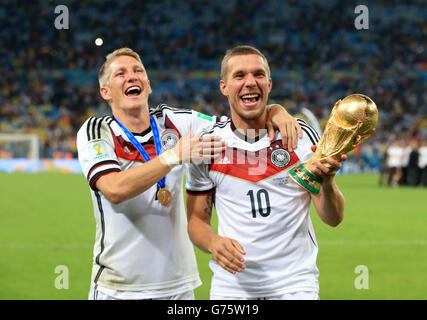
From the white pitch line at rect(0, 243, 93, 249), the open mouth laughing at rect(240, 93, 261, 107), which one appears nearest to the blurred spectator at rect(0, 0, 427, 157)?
the white pitch line at rect(0, 243, 93, 249)

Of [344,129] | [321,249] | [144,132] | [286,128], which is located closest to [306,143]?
[286,128]

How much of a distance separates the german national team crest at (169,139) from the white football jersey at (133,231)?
0.10 m

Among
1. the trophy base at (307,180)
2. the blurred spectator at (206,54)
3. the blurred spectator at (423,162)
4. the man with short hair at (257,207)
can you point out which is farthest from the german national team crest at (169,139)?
the blurred spectator at (206,54)

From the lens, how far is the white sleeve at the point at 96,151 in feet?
10.2

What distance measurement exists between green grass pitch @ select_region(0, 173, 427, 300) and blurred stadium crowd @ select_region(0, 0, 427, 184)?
18.0 m

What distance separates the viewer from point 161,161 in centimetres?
279

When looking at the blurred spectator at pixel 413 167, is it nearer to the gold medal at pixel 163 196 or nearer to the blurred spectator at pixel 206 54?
the blurred spectator at pixel 206 54

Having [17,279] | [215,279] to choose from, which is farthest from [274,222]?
[17,279]

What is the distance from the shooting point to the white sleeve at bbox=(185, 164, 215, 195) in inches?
122

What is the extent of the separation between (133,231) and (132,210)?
0.12 metres

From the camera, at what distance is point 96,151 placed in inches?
125

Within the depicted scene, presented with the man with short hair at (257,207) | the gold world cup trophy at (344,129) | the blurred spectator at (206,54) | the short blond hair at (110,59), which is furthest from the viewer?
the blurred spectator at (206,54)

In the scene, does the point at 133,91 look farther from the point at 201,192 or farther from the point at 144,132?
the point at 201,192

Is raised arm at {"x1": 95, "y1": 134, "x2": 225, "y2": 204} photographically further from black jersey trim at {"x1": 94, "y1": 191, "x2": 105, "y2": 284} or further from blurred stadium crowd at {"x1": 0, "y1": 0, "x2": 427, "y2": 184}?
blurred stadium crowd at {"x1": 0, "y1": 0, "x2": 427, "y2": 184}
